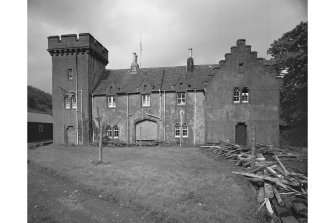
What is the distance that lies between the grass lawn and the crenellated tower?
10.5 metres

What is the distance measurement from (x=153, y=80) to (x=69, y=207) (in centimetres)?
1930

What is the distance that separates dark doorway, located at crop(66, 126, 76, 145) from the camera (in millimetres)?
23534

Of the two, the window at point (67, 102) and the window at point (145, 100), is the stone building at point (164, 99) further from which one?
the window at point (67, 102)

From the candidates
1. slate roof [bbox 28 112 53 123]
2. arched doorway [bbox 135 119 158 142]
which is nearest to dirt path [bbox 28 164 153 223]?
arched doorway [bbox 135 119 158 142]

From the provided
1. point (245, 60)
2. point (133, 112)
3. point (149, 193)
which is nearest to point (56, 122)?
point (133, 112)

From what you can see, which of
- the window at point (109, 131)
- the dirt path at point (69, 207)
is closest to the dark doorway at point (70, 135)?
the window at point (109, 131)

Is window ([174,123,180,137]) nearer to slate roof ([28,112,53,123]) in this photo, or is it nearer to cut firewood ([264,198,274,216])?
cut firewood ([264,198,274,216])

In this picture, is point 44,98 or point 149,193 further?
point 44,98

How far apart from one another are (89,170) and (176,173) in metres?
4.84

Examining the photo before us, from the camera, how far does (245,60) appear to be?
791 inches

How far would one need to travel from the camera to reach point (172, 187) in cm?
852

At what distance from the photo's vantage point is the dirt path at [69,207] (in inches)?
247

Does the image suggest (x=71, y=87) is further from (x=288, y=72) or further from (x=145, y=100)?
(x=288, y=72)

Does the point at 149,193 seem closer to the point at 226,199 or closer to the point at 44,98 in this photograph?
the point at 226,199
